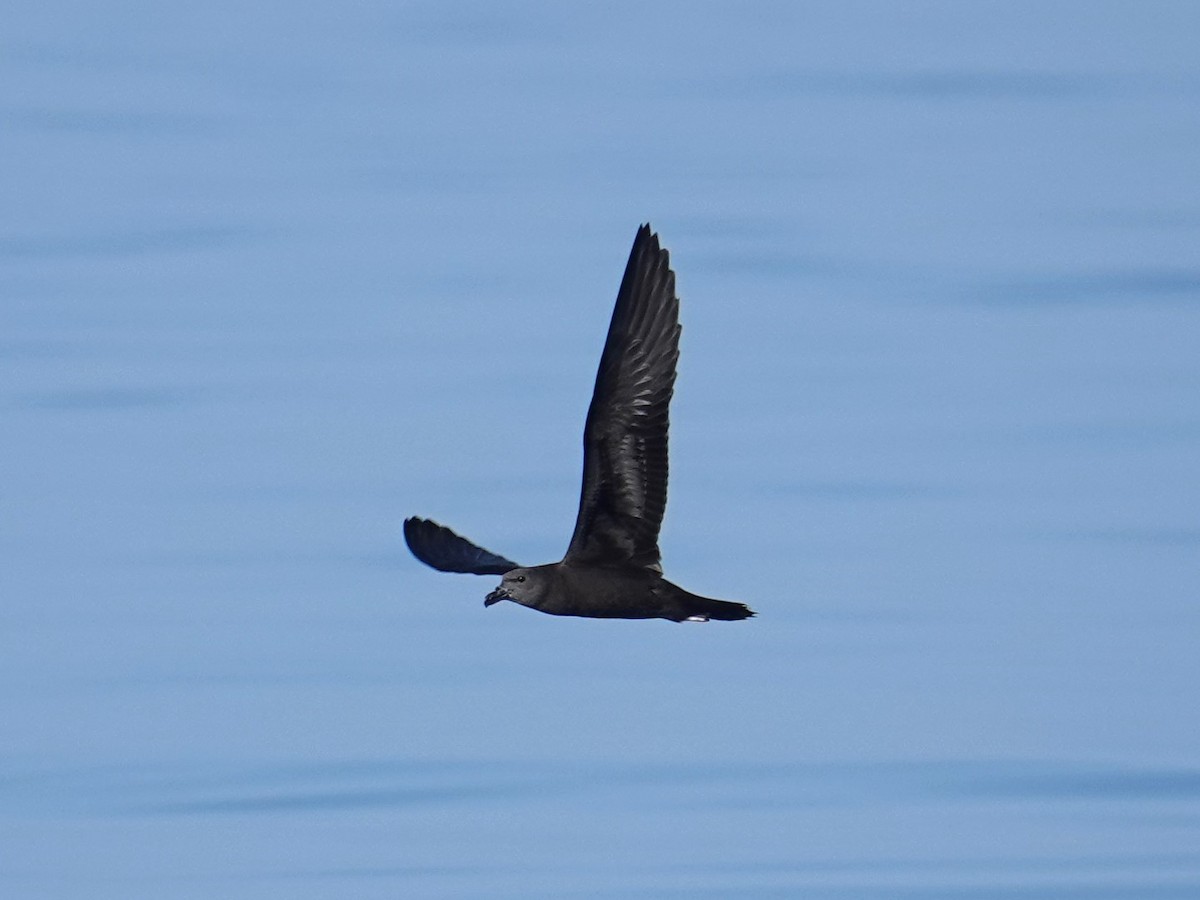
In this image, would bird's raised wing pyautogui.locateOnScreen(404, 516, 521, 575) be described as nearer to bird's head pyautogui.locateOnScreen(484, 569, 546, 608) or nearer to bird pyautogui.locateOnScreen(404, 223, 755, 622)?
bird's head pyautogui.locateOnScreen(484, 569, 546, 608)

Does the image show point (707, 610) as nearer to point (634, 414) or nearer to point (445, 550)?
point (634, 414)

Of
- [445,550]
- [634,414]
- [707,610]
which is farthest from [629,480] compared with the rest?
[445,550]

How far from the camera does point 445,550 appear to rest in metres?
16.5

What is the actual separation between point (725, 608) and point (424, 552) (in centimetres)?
305

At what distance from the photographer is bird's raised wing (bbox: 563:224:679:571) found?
14.1 m

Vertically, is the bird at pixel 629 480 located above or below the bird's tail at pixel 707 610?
above

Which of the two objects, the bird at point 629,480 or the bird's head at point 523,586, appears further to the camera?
the bird's head at point 523,586

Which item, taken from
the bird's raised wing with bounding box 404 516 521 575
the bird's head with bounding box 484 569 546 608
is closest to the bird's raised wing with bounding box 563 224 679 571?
the bird's head with bounding box 484 569 546 608

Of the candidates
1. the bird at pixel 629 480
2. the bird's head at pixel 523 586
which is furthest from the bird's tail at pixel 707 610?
the bird's head at pixel 523 586

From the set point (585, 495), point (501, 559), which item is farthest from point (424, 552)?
point (585, 495)

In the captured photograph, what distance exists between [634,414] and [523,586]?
1.11m

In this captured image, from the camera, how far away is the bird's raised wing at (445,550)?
16.1 meters

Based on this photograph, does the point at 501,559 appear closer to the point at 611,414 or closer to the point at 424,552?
the point at 424,552

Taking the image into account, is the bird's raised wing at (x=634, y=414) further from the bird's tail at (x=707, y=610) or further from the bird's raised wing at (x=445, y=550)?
the bird's raised wing at (x=445, y=550)
